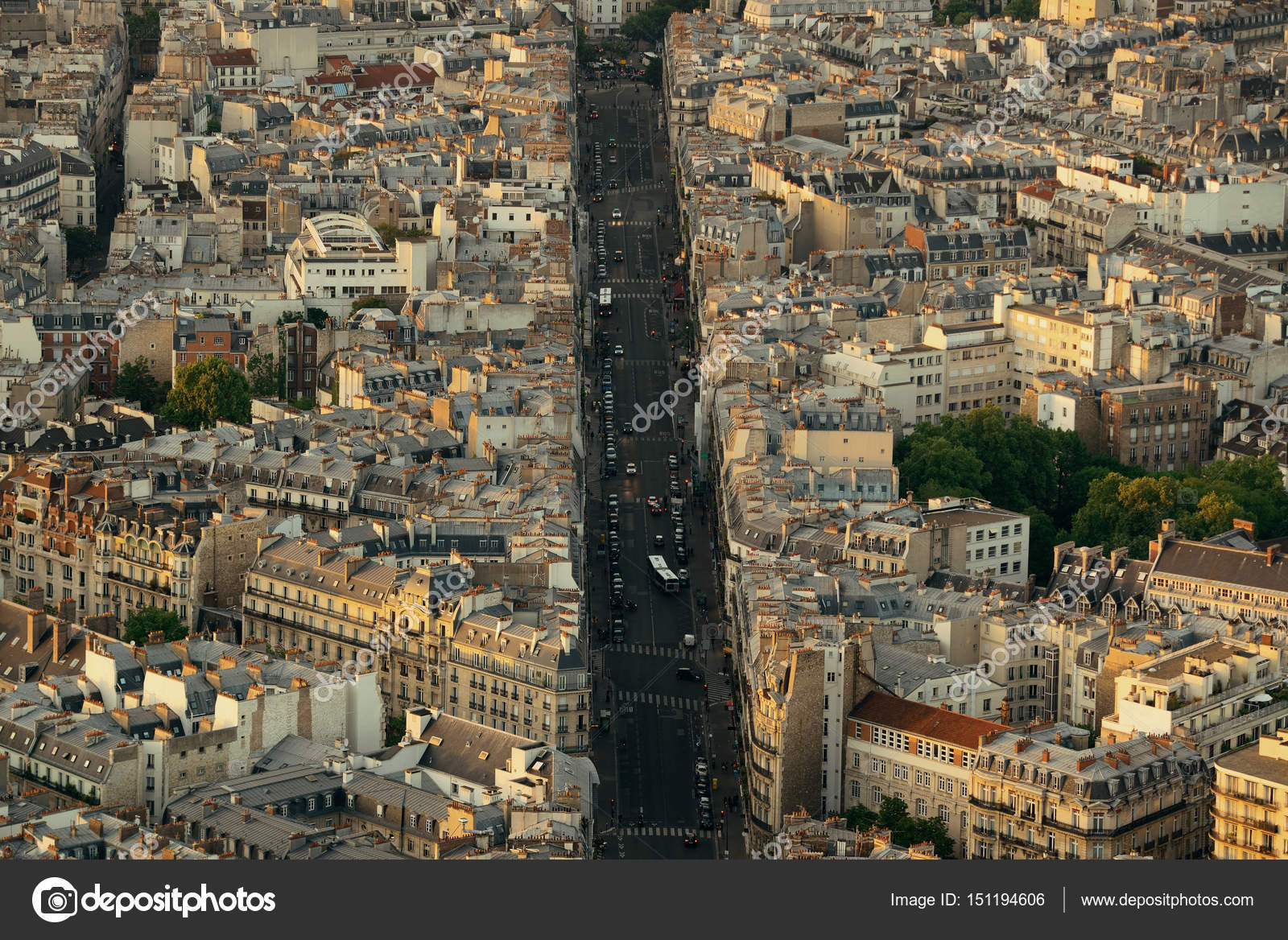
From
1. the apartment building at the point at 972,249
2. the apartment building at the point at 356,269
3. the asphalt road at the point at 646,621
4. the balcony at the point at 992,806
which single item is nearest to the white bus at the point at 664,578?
the asphalt road at the point at 646,621

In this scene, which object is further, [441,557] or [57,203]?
[57,203]

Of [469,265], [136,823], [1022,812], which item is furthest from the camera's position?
[469,265]

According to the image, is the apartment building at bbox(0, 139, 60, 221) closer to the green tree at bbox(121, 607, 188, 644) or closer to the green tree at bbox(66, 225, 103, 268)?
the green tree at bbox(66, 225, 103, 268)

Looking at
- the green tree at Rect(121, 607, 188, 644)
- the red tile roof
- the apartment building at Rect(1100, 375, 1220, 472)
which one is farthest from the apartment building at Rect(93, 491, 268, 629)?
the apartment building at Rect(1100, 375, 1220, 472)

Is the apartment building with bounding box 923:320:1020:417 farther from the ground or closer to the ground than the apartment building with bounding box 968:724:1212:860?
farther from the ground

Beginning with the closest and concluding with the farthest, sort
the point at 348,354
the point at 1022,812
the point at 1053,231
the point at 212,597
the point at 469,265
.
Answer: the point at 1022,812
the point at 212,597
the point at 348,354
the point at 469,265
the point at 1053,231

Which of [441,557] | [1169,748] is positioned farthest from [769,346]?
[1169,748]

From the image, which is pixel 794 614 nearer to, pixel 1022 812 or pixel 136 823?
pixel 1022 812
